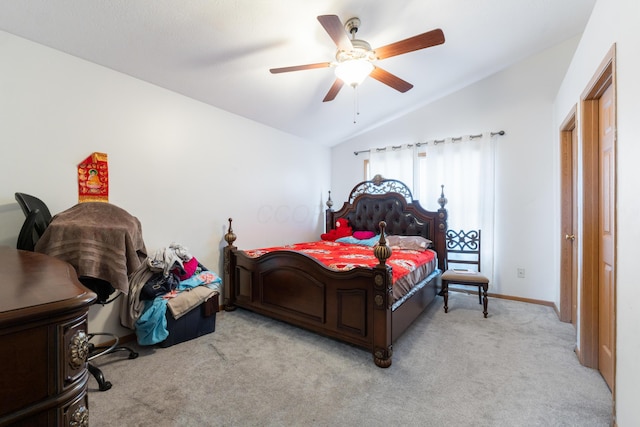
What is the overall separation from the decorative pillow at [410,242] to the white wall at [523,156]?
1001 millimetres

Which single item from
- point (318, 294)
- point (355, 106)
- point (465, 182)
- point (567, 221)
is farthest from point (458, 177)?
point (318, 294)

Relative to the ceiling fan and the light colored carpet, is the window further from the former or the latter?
the ceiling fan

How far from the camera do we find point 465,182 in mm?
3848

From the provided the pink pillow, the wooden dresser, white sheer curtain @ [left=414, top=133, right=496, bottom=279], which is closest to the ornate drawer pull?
the wooden dresser

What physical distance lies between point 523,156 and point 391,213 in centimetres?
181

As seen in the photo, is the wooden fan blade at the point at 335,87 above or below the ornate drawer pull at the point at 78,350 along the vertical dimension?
above

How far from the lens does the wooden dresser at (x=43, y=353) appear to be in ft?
1.81

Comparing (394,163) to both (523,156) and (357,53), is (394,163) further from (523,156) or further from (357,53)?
(357,53)

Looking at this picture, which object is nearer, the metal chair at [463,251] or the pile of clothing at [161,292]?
the pile of clothing at [161,292]

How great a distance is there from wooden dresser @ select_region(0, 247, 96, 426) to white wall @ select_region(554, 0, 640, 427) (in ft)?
6.83

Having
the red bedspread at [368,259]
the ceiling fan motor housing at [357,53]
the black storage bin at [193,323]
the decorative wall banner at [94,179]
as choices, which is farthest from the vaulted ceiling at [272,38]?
the black storage bin at [193,323]

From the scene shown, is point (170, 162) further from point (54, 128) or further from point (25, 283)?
point (25, 283)

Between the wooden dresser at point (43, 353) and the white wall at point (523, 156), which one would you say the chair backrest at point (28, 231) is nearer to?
the wooden dresser at point (43, 353)

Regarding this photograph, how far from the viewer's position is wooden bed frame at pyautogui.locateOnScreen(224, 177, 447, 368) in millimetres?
2090
